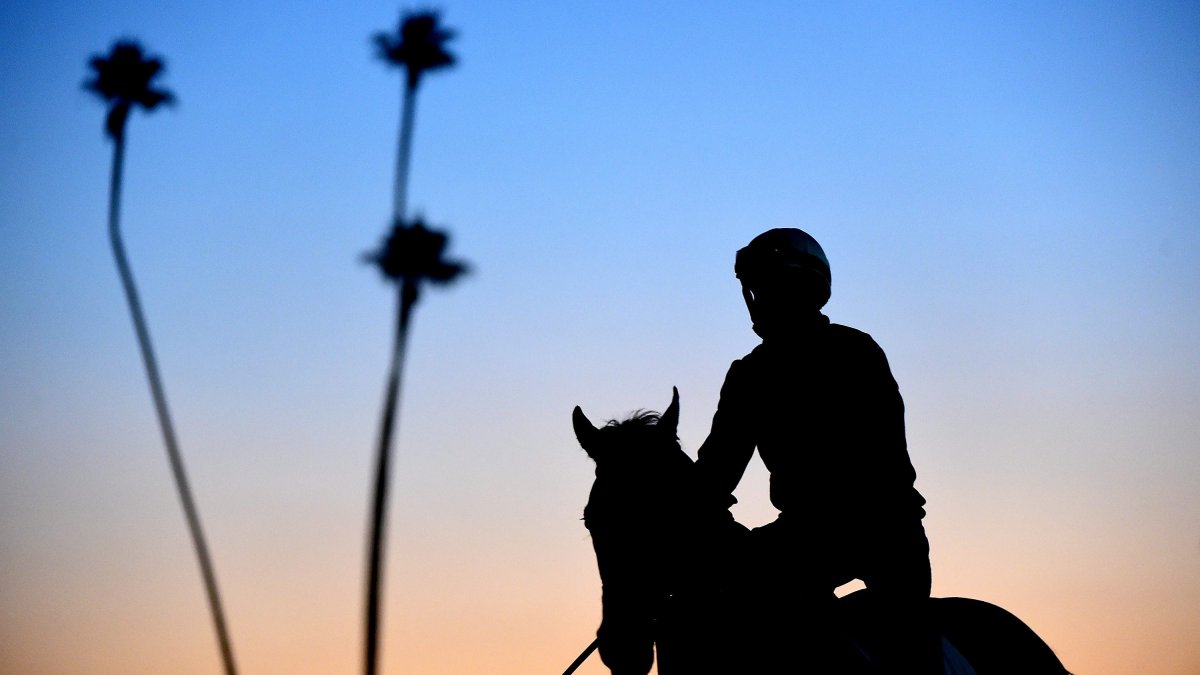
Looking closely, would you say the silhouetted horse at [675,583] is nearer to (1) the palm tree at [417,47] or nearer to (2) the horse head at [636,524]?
(2) the horse head at [636,524]

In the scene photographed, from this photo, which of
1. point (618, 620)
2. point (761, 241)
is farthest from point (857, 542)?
point (761, 241)

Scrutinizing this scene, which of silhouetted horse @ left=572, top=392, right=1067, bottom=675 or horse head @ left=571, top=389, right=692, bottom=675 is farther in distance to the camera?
horse head @ left=571, top=389, right=692, bottom=675

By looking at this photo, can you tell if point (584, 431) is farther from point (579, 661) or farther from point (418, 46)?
point (418, 46)

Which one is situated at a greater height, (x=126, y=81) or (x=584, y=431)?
(x=126, y=81)

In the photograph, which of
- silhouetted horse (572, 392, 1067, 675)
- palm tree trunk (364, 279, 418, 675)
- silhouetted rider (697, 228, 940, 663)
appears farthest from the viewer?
palm tree trunk (364, 279, 418, 675)

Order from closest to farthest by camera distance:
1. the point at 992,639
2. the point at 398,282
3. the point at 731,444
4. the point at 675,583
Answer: the point at 675,583, the point at 731,444, the point at 992,639, the point at 398,282

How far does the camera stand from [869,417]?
589 centimetres

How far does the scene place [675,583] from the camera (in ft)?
19.1

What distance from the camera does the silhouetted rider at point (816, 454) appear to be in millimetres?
5773

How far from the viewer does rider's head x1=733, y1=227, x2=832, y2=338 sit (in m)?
6.33

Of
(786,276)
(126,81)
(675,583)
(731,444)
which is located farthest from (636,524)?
(126,81)

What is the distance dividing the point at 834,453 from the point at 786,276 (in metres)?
0.99

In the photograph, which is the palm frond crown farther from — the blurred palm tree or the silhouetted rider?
the silhouetted rider

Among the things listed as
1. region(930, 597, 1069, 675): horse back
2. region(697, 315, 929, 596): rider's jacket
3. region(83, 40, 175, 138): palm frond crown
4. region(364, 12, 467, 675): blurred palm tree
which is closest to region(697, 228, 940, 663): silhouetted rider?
region(697, 315, 929, 596): rider's jacket
